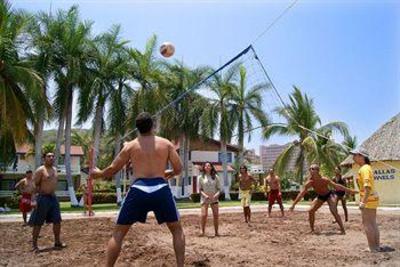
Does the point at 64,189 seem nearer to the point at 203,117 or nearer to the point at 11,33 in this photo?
the point at 203,117

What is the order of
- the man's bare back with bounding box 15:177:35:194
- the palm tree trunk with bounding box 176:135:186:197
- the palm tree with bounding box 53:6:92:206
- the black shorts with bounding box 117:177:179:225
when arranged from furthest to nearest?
the palm tree trunk with bounding box 176:135:186:197
the palm tree with bounding box 53:6:92:206
the man's bare back with bounding box 15:177:35:194
the black shorts with bounding box 117:177:179:225

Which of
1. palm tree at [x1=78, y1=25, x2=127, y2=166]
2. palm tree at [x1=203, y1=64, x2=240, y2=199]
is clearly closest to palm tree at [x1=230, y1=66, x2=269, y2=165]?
palm tree at [x1=203, y1=64, x2=240, y2=199]

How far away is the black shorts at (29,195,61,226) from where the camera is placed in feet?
28.6

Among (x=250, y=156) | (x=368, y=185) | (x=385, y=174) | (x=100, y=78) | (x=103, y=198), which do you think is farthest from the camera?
(x=250, y=156)

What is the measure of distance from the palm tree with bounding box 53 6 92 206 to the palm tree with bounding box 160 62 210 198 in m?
7.65

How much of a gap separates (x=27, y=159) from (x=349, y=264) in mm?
49074

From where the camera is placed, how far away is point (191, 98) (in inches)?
1441

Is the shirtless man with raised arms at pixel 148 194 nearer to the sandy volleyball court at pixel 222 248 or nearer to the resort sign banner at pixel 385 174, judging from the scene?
the sandy volleyball court at pixel 222 248

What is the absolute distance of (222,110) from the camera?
3503 cm

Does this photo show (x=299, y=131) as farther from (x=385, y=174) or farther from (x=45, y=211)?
(x=45, y=211)

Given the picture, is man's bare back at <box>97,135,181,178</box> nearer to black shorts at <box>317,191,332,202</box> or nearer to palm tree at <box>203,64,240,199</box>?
black shorts at <box>317,191,332,202</box>

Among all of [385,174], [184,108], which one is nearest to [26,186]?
[385,174]

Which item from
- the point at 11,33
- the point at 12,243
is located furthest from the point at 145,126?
the point at 11,33

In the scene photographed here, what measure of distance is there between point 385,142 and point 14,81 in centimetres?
2008
